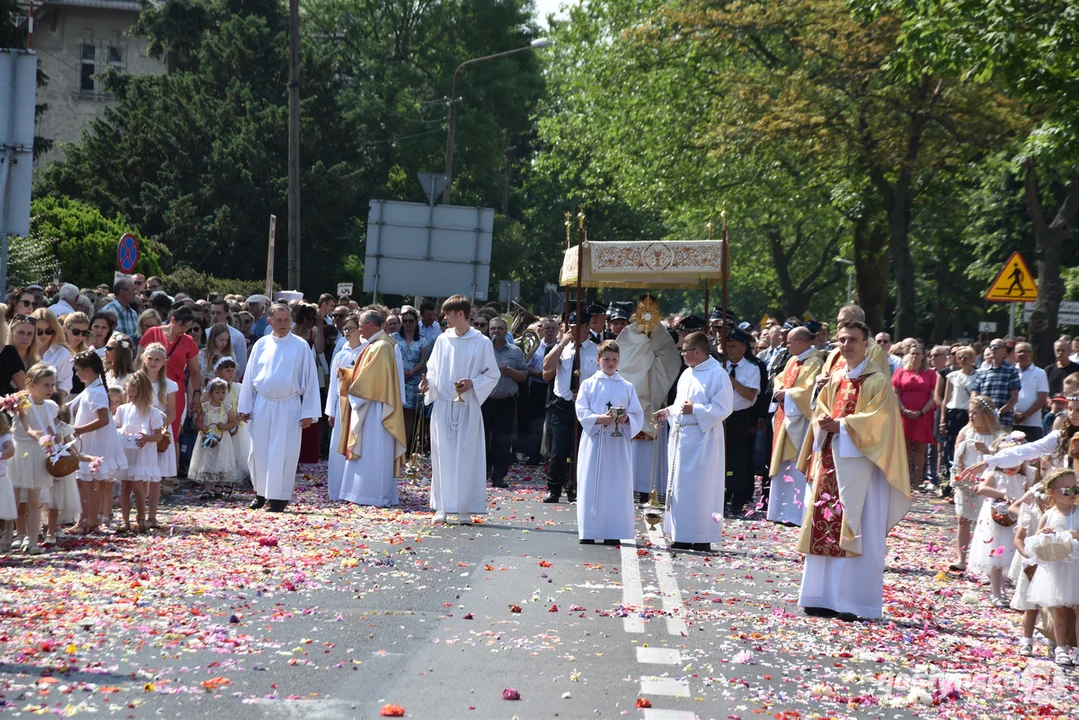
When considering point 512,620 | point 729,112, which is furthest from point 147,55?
point 512,620

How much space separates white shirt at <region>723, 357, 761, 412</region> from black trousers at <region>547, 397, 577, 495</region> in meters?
1.77

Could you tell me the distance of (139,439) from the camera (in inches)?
474

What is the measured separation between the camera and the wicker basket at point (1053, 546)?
334 inches

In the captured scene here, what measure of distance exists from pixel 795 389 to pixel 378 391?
430cm

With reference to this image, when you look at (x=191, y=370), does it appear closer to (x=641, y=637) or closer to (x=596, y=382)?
(x=596, y=382)

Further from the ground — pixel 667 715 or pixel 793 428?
pixel 793 428

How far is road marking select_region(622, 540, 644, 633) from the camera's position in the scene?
29.8 feet

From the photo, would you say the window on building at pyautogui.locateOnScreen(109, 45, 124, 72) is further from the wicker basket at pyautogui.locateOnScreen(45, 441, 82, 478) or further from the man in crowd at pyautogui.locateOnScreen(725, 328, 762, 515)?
the wicker basket at pyautogui.locateOnScreen(45, 441, 82, 478)

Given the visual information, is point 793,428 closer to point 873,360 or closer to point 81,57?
point 873,360

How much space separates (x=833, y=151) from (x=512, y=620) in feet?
73.8

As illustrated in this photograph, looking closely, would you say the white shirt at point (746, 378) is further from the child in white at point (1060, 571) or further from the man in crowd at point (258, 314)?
the child in white at point (1060, 571)

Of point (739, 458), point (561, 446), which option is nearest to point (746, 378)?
point (739, 458)

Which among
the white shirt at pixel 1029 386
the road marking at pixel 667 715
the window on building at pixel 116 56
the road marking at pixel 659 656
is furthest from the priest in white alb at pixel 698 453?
the window on building at pixel 116 56

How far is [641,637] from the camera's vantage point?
8.66 metres
